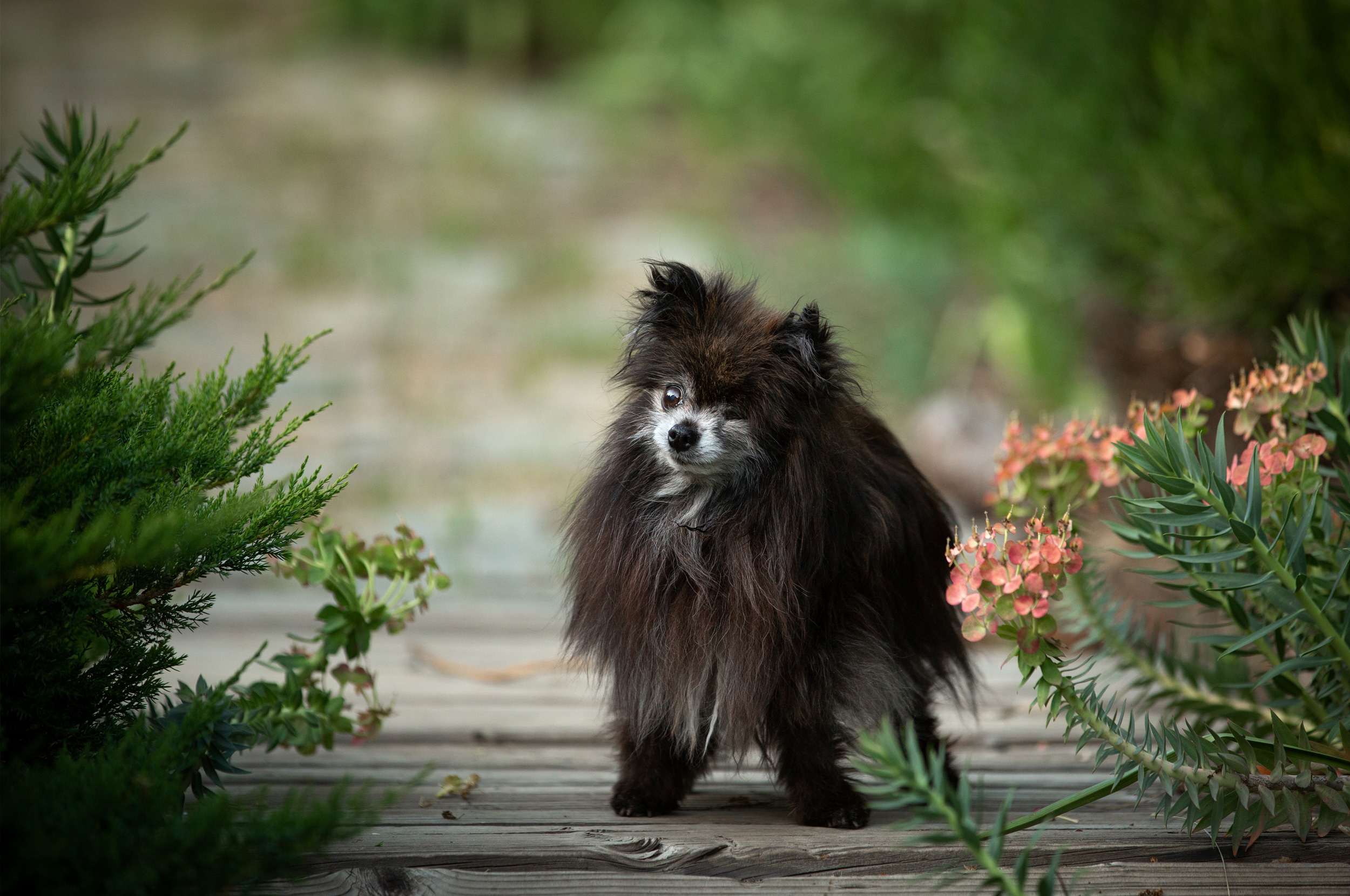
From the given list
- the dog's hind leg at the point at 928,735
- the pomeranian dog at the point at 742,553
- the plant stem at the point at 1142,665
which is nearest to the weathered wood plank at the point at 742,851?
the pomeranian dog at the point at 742,553

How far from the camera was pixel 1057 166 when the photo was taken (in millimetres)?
4453

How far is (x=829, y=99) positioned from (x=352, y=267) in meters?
4.31

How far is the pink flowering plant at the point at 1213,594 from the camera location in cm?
171

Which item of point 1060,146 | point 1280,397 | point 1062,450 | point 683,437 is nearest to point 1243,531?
point 1280,397

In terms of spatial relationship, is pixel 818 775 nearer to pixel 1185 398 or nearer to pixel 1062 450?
pixel 1062 450

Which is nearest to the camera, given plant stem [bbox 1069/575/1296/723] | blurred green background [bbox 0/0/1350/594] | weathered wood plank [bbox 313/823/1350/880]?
weathered wood plank [bbox 313/823/1350/880]

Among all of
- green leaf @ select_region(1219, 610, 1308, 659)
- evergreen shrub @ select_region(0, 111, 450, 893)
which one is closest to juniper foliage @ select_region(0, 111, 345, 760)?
evergreen shrub @ select_region(0, 111, 450, 893)

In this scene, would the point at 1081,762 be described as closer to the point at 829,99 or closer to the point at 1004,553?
the point at 1004,553

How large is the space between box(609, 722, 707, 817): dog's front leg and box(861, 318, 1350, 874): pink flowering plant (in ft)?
1.28

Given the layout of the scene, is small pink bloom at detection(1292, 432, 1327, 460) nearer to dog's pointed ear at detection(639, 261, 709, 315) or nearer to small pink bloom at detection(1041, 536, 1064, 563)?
small pink bloom at detection(1041, 536, 1064, 563)

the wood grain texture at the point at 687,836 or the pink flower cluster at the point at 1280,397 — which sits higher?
the pink flower cluster at the point at 1280,397

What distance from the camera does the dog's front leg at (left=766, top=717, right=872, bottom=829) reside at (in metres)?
1.98

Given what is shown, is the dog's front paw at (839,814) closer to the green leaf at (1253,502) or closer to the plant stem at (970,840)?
the plant stem at (970,840)

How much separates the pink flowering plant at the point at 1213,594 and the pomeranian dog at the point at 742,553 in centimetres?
16
